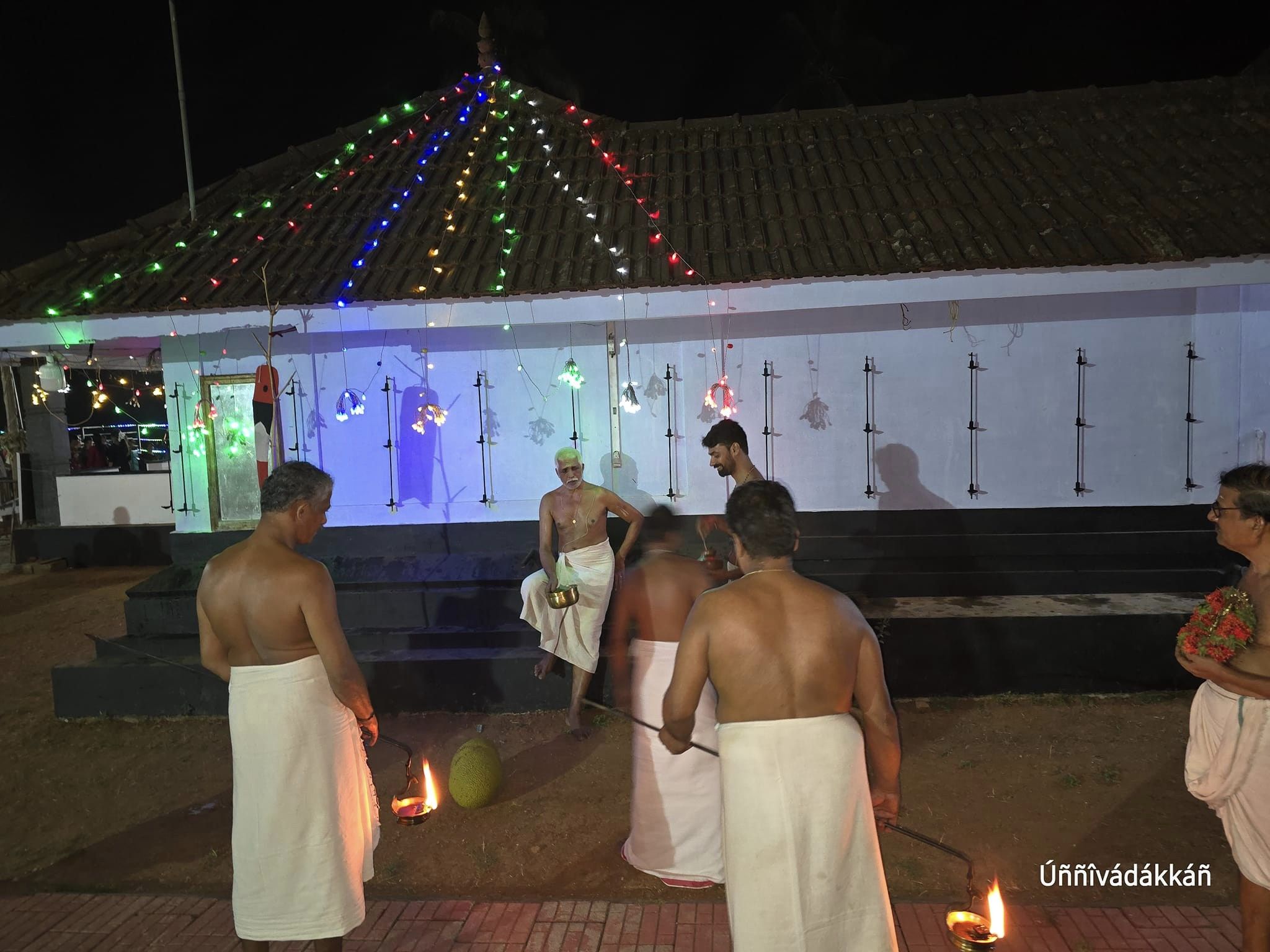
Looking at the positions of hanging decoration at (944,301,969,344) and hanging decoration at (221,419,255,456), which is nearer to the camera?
hanging decoration at (944,301,969,344)

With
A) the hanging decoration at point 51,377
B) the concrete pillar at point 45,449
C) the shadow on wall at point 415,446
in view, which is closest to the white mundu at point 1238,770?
the shadow on wall at point 415,446

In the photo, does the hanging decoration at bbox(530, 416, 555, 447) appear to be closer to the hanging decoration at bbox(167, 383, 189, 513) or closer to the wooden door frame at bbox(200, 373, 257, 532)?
the wooden door frame at bbox(200, 373, 257, 532)

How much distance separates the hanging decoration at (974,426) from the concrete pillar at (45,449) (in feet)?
55.2

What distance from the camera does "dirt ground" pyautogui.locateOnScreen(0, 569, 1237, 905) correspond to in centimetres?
437

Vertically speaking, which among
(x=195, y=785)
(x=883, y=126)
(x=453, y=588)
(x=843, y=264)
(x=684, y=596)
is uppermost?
(x=883, y=126)

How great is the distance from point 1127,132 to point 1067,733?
6.72 metres

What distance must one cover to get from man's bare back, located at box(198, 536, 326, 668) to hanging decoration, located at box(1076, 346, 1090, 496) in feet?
24.8

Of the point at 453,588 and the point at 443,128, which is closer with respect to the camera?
the point at 453,588

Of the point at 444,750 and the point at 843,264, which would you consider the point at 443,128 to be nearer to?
the point at 843,264

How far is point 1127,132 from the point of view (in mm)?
8664

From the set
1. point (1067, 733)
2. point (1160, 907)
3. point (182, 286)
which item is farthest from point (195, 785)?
Answer: point (1067, 733)

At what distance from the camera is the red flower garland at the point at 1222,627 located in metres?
3.12

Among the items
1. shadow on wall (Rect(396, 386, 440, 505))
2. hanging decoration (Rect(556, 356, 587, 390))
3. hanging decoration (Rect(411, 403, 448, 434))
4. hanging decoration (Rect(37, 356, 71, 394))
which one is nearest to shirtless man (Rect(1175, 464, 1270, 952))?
hanging decoration (Rect(556, 356, 587, 390))

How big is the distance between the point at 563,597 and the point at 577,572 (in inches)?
35.5
